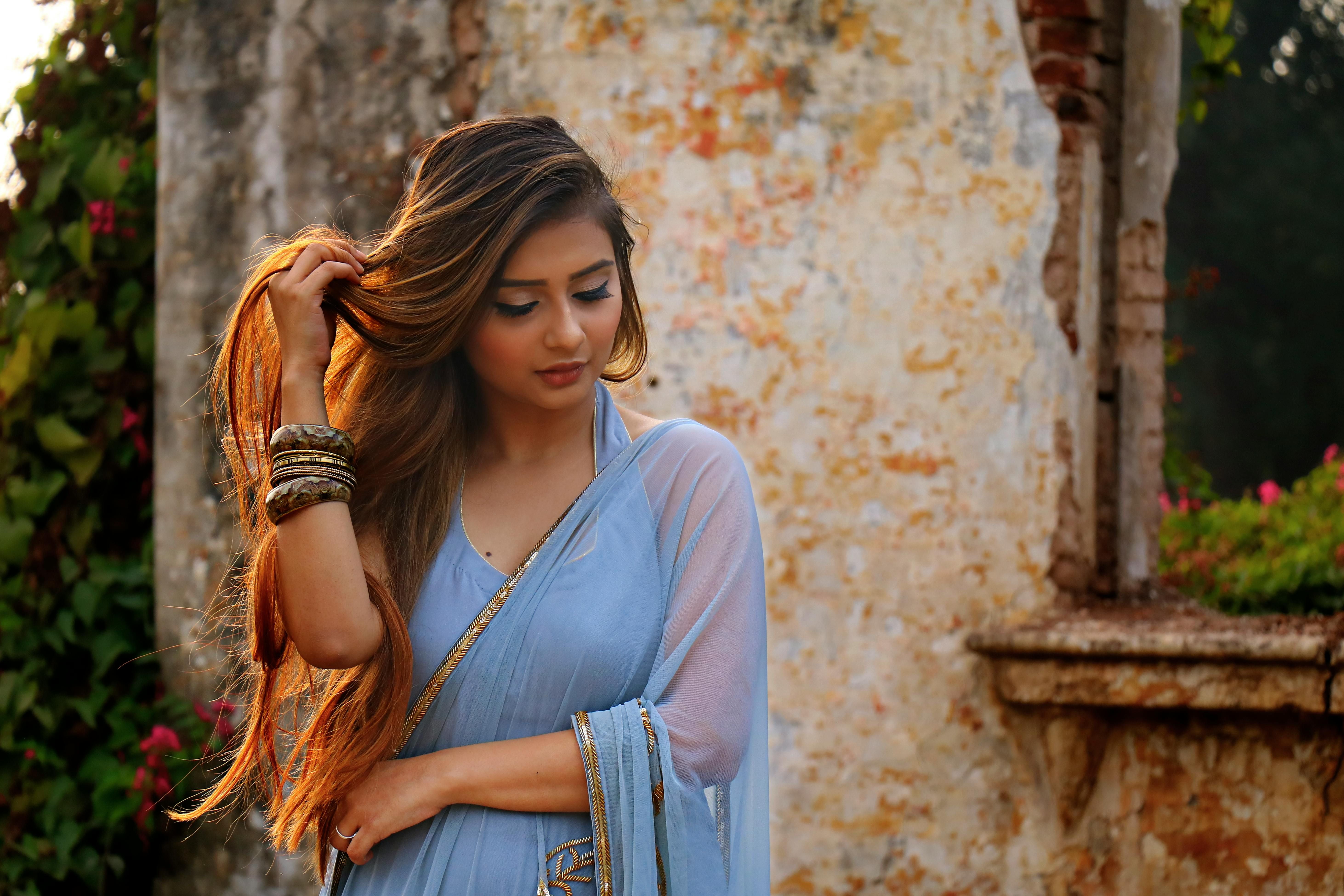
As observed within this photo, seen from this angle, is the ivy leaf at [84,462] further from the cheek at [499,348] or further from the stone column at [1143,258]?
the stone column at [1143,258]

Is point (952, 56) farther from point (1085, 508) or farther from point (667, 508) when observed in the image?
point (667, 508)

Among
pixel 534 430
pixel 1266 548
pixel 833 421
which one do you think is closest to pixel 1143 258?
pixel 833 421

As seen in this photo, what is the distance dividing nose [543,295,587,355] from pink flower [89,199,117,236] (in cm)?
298

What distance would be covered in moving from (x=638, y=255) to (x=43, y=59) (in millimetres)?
2425

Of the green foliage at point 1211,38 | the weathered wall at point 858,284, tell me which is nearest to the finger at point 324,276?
the weathered wall at point 858,284

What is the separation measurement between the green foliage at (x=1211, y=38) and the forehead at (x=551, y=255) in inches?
134

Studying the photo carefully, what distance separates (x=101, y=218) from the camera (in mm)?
3924

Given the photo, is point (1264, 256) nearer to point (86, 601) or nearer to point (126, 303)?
point (126, 303)

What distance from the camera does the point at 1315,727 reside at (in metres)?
3.25

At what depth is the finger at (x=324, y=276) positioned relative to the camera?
1594mm

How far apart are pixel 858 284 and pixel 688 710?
2213 millimetres

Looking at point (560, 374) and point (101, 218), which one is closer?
point (560, 374)

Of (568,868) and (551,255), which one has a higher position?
(551,255)

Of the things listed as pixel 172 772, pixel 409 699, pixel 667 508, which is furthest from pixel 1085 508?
pixel 172 772
